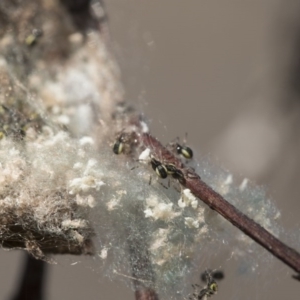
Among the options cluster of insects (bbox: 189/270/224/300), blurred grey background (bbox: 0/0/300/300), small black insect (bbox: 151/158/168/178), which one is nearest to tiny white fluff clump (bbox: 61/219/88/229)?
small black insect (bbox: 151/158/168/178)

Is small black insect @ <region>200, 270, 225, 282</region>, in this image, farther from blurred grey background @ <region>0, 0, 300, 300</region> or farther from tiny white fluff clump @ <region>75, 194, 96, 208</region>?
blurred grey background @ <region>0, 0, 300, 300</region>

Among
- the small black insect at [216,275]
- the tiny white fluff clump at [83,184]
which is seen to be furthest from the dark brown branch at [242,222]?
the small black insect at [216,275]

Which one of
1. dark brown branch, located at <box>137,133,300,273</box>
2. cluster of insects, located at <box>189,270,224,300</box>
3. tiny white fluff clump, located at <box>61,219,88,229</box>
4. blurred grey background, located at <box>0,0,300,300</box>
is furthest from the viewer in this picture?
blurred grey background, located at <box>0,0,300,300</box>

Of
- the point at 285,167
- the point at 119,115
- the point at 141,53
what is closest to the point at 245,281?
the point at 119,115

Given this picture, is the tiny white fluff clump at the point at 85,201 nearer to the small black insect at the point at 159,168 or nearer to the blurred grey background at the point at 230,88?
the small black insect at the point at 159,168

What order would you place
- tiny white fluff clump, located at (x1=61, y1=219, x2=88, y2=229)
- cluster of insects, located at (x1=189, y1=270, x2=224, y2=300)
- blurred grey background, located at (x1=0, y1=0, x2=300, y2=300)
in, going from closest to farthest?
tiny white fluff clump, located at (x1=61, y1=219, x2=88, y2=229) < cluster of insects, located at (x1=189, y1=270, x2=224, y2=300) < blurred grey background, located at (x1=0, y1=0, x2=300, y2=300)

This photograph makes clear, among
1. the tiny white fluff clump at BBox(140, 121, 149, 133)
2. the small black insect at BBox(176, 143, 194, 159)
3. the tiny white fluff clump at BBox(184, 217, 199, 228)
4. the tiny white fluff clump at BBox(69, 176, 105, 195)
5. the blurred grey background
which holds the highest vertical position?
the blurred grey background
